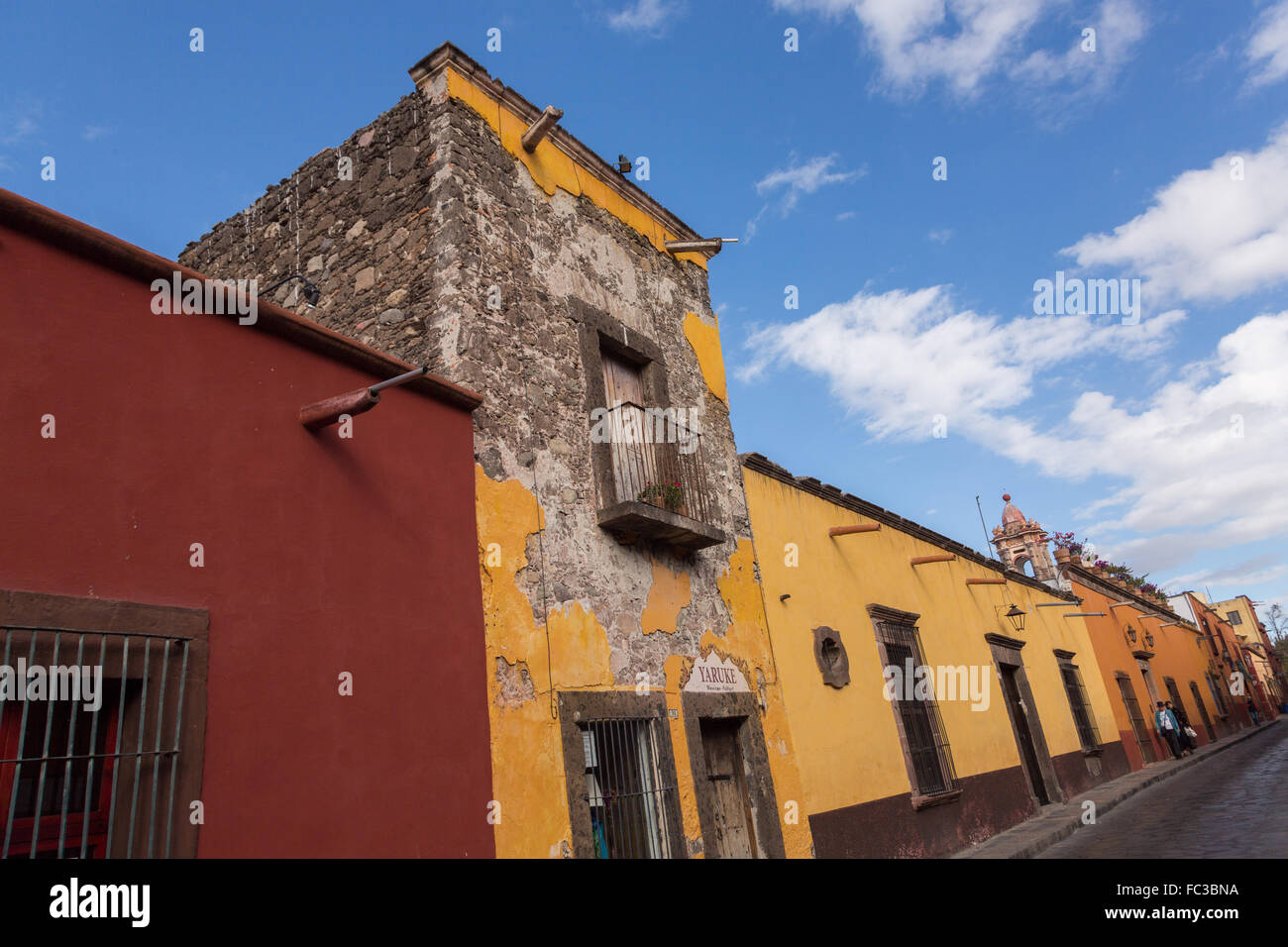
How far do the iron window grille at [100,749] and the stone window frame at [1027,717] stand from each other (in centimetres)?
1201

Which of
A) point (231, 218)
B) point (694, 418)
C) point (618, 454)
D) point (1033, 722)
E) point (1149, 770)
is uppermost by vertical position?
point (231, 218)

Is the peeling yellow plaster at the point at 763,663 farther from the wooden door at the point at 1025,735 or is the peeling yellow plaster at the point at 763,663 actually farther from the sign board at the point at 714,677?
the wooden door at the point at 1025,735

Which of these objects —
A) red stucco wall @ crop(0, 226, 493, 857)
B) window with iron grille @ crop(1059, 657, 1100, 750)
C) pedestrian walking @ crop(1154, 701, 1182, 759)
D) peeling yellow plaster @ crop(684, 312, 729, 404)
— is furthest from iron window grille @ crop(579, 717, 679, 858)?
pedestrian walking @ crop(1154, 701, 1182, 759)

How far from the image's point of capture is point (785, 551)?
867cm

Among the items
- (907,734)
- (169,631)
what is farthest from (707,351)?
(169,631)

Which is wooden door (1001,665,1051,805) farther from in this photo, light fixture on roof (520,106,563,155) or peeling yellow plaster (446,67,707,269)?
light fixture on roof (520,106,563,155)

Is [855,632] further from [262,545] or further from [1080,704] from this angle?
[1080,704]

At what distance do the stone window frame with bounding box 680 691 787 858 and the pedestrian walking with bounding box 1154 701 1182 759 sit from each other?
17.5 m

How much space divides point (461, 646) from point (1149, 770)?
17.3 m

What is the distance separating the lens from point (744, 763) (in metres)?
6.82

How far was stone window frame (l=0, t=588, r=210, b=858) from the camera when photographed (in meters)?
2.96
